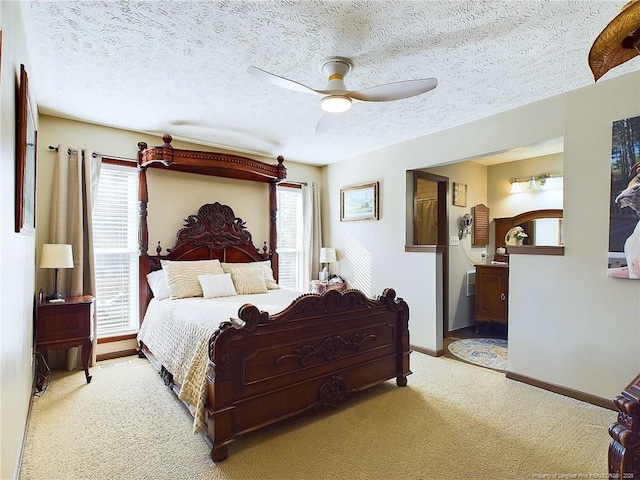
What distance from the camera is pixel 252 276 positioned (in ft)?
13.7

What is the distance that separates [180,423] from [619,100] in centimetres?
419

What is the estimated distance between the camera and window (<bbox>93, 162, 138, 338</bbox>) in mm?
3834

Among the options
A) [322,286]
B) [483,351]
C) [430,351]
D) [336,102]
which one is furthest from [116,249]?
[483,351]

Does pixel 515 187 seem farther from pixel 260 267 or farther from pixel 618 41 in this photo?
pixel 618 41

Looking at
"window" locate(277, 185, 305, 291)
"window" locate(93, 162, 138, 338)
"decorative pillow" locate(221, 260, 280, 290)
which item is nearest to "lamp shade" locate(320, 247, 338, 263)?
"window" locate(277, 185, 305, 291)

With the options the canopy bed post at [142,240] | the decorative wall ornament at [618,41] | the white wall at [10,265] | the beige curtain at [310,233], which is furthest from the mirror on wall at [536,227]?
the white wall at [10,265]

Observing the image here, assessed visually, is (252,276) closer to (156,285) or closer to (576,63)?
(156,285)

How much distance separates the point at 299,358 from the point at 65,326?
2270 millimetres

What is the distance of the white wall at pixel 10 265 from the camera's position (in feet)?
4.74

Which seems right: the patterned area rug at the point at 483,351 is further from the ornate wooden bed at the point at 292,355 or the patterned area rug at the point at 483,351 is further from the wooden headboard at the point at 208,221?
the wooden headboard at the point at 208,221

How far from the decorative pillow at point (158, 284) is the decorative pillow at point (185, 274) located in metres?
0.09

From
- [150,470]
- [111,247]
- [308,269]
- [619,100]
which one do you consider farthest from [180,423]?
[619,100]

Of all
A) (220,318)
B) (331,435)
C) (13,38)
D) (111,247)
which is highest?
(13,38)

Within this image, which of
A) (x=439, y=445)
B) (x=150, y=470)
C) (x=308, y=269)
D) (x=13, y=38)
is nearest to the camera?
(x=13, y=38)
